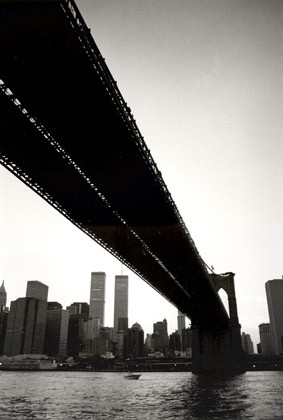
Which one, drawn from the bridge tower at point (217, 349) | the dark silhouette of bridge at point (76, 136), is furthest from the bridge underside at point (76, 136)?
the bridge tower at point (217, 349)

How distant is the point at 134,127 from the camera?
52.1 feet

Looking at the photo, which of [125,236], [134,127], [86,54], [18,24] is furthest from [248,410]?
[18,24]

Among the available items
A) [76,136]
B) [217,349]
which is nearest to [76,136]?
[76,136]

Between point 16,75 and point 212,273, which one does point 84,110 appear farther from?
point 212,273

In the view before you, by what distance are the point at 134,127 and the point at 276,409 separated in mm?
18128

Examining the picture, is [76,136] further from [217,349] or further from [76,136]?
[217,349]

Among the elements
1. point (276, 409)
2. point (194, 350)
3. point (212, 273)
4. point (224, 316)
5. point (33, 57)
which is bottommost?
point (276, 409)

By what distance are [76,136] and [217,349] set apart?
156ft

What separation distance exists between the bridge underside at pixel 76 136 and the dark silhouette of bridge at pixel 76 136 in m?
0.03

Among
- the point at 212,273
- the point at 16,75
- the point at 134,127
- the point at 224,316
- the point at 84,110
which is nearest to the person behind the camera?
the point at 16,75

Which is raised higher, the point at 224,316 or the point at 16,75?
the point at 16,75

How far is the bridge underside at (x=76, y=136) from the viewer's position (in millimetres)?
11391

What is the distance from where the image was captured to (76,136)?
53.9ft

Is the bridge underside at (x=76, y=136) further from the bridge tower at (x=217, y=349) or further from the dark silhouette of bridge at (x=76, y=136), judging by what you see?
the bridge tower at (x=217, y=349)
